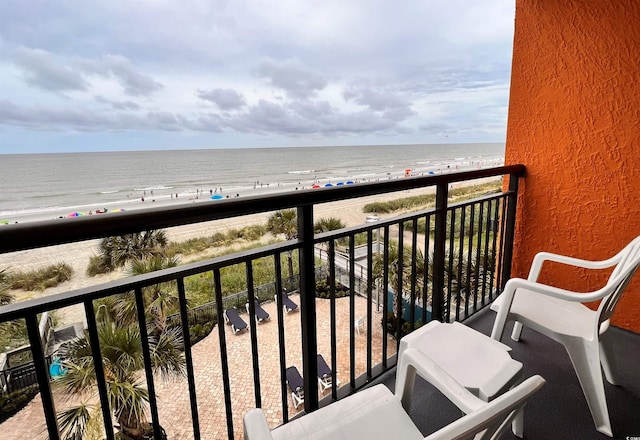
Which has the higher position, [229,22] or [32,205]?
[229,22]

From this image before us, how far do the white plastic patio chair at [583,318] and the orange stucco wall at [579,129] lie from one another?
27.1 inches

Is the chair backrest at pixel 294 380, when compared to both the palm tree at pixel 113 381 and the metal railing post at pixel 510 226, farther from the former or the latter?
the metal railing post at pixel 510 226

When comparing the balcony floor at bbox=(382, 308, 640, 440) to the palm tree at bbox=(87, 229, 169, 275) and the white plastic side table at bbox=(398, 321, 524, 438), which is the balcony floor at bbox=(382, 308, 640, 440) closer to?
the white plastic side table at bbox=(398, 321, 524, 438)

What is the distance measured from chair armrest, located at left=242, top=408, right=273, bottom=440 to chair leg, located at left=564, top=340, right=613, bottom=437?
1.29m

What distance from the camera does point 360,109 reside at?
95.7 ft

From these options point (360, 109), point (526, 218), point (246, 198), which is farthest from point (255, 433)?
point (360, 109)

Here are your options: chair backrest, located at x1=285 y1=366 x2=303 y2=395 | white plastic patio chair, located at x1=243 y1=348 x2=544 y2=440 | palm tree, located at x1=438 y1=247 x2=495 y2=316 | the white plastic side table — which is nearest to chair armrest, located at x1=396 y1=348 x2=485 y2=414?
white plastic patio chair, located at x1=243 y1=348 x2=544 y2=440

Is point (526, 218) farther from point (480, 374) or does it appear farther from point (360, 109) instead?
point (360, 109)

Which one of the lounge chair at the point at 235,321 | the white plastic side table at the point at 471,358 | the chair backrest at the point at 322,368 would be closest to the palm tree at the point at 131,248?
the lounge chair at the point at 235,321

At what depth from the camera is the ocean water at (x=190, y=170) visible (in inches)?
734

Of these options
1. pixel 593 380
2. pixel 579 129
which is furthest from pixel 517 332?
pixel 579 129

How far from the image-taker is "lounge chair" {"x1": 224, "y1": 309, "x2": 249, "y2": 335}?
819cm

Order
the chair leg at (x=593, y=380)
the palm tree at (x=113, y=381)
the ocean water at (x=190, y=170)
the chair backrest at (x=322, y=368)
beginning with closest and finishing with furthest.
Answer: the chair leg at (x=593, y=380), the palm tree at (x=113, y=381), the chair backrest at (x=322, y=368), the ocean water at (x=190, y=170)

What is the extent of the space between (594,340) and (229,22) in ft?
61.7
